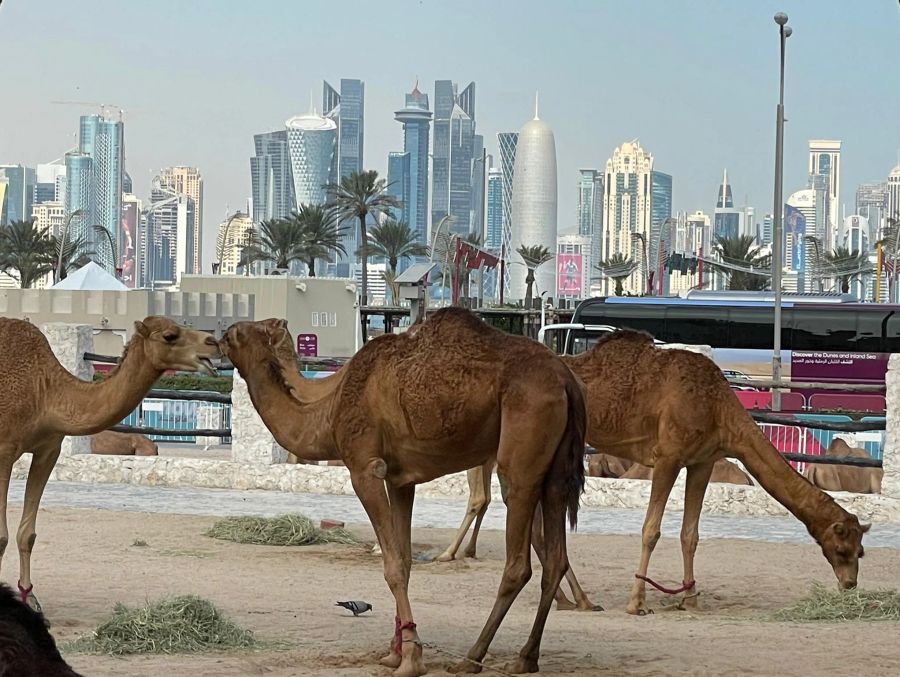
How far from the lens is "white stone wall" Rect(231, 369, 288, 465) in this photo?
1917 cm

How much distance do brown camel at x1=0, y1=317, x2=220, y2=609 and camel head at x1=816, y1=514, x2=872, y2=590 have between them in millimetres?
4563

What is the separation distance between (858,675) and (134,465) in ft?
44.8

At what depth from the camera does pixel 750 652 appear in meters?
8.88

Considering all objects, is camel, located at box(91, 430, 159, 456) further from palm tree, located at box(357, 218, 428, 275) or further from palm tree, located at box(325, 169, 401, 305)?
Result: palm tree, located at box(357, 218, 428, 275)

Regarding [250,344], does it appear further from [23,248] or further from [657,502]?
[23,248]

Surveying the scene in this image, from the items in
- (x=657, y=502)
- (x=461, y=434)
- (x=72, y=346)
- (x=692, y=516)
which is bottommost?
(x=692, y=516)

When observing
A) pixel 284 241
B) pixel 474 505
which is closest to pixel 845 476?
pixel 474 505

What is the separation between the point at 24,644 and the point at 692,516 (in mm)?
8072

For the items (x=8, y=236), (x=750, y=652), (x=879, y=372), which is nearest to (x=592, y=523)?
(x=750, y=652)

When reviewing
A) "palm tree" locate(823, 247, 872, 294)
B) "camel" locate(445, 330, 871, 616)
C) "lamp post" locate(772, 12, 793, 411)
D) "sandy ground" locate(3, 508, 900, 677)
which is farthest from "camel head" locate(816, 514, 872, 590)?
"palm tree" locate(823, 247, 872, 294)

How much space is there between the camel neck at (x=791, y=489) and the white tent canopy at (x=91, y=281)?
59.9 metres

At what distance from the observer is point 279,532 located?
14773 mm

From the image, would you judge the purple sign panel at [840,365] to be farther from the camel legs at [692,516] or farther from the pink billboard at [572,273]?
the pink billboard at [572,273]

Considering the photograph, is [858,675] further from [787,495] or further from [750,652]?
[787,495]
